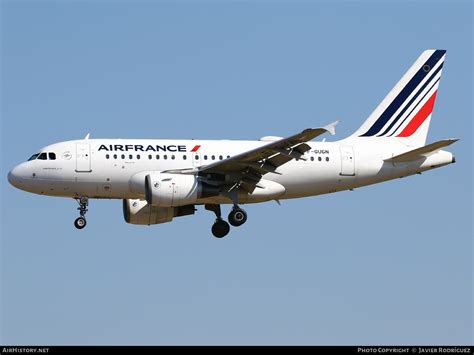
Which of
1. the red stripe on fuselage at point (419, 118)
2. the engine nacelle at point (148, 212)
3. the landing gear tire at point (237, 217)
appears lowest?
the landing gear tire at point (237, 217)

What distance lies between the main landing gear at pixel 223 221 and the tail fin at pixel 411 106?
7.73m

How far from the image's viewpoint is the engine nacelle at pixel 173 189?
53.6 meters

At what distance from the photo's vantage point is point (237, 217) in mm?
55469

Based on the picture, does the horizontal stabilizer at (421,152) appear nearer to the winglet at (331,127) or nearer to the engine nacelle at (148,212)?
the winglet at (331,127)

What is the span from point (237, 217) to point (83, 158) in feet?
24.2

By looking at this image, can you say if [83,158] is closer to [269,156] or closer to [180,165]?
[180,165]

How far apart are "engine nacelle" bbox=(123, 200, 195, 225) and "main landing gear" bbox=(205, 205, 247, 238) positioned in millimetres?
1221

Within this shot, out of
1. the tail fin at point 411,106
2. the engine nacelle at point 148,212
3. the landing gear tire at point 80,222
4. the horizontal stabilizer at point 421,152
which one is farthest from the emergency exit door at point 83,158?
the horizontal stabilizer at point 421,152

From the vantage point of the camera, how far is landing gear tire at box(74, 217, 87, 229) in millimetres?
55250

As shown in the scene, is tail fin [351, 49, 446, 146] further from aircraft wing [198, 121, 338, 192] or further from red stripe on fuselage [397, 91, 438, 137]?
aircraft wing [198, 121, 338, 192]

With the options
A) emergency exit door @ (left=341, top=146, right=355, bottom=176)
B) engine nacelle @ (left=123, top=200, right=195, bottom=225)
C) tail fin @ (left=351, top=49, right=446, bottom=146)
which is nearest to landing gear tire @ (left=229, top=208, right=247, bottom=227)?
engine nacelle @ (left=123, top=200, right=195, bottom=225)

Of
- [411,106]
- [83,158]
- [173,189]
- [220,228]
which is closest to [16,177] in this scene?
[83,158]

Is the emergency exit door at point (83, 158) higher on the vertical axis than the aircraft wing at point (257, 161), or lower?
higher
